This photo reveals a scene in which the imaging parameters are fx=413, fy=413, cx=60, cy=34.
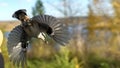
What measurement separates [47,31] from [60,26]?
0.09 metres

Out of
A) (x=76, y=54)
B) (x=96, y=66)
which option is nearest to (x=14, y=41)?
(x=96, y=66)

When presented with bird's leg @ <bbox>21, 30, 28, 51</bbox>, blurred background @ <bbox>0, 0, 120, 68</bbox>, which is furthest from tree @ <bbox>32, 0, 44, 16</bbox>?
bird's leg @ <bbox>21, 30, 28, 51</bbox>

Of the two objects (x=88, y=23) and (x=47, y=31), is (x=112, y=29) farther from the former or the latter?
(x=47, y=31)

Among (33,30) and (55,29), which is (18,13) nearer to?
(33,30)

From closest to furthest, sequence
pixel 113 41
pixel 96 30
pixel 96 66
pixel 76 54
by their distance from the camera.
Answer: pixel 96 66 → pixel 76 54 → pixel 113 41 → pixel 96 30

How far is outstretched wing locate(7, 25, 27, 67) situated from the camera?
7.44 ft

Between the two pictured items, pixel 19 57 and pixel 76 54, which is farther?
pixel 76 54

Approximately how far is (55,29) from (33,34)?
126mm

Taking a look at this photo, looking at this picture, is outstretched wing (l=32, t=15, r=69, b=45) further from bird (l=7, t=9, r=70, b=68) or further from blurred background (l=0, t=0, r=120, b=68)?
blurred background (l=0, t=0, r=120, b=68)

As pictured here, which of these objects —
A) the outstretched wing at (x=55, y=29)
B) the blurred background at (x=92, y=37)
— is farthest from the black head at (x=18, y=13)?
the blurred background at (x=92, y=37)

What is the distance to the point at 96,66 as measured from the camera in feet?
28.0

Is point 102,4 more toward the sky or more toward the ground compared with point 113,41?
more toward the sky

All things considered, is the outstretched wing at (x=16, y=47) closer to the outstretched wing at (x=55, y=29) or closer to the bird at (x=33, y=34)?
the bird at (x=33, y=34)

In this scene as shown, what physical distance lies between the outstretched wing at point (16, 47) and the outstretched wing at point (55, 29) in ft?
0.44
